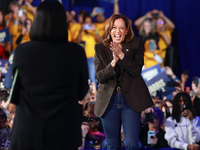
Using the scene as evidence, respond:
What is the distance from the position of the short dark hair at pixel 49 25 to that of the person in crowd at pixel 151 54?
3969mm

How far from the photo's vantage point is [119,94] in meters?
1.94

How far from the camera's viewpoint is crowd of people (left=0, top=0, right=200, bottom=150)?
80.4 inches

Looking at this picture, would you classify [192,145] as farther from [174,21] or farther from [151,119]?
[174,21]

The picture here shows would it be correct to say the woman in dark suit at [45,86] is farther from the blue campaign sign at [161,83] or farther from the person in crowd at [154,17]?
the person in crowd at [154,17]

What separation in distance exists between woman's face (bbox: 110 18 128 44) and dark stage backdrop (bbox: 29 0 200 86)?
4126 millimetres

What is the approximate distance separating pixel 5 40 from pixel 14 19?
1.68ft

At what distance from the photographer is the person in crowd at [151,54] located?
5.30m

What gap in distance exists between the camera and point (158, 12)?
5.78 meters

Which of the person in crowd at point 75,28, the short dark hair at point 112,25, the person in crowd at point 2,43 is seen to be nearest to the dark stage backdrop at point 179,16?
the person in crowd at point 75,28

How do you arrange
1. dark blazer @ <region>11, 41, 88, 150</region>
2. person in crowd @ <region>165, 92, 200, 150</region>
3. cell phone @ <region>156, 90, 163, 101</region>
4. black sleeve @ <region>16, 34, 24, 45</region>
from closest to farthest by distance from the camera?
dark blazer @ <region>11, 41, 88, 150</region>, person in crowd @ <region>165, 92, 200, 150</region>, cell phone @ <region>156, 90, 163, 101</region>, black sleeve @ <region>16, 34, 24, 45</region>

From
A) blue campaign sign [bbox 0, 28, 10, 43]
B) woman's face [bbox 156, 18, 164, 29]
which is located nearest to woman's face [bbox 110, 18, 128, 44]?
blue campaign sign [bbox 0, 28, 10, 43]

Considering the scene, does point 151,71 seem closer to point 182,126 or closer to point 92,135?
point 182,126

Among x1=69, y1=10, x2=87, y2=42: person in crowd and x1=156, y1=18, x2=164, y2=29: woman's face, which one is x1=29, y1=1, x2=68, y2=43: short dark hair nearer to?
x1=69, y1=10, x2=87, y2=42: person in crowd

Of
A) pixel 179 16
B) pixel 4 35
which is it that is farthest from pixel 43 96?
pixel 179 16
